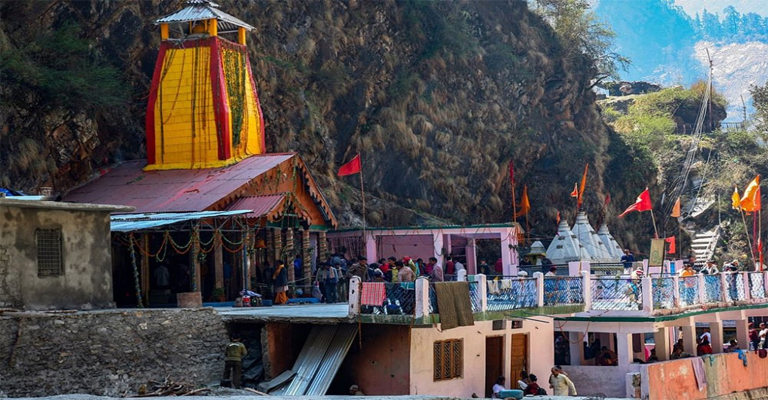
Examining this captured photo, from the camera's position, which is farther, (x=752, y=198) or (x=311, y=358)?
(x=752, y=198)

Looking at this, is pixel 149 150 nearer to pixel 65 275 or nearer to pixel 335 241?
pixel 335 241

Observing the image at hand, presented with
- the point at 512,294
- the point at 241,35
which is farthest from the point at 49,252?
the point at 241,35

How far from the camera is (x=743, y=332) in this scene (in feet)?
109

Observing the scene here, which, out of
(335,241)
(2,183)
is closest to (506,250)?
(335,241)

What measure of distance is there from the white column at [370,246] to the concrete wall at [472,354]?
451 inches

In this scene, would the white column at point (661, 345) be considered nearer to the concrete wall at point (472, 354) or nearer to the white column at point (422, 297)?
the concrete wall at point (472, 354)

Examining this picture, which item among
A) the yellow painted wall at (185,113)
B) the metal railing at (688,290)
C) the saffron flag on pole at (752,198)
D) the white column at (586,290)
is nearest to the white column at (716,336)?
the metal railing at (688,290)

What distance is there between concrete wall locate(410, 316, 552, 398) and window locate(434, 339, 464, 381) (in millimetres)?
114

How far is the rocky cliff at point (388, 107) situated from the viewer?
34781mm

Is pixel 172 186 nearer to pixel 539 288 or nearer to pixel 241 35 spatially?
pixel 241 35

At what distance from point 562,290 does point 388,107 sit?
23.6 m

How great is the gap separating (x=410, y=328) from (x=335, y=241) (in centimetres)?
1657

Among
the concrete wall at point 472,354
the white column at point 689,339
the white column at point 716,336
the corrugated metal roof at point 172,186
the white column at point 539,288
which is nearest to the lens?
the concrete wall at point 472,354

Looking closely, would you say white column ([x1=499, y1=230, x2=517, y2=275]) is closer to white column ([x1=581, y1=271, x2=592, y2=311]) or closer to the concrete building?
white column ([x1=581, y1=271, x2=592, y2=311])
